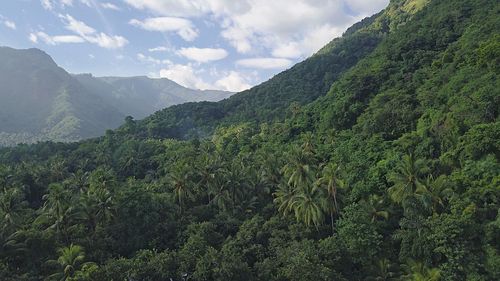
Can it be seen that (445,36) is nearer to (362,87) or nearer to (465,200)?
(362,87)

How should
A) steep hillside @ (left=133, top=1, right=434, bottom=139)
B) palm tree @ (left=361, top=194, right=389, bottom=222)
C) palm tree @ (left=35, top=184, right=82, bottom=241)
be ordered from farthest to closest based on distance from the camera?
steep hillside @ (left=133, top=1, right=434, bottom=139), palm tree @ (left=361, top=194, right=389, bottom=222), palm tree @ (left=35, top=184, right=82, bottom=241)

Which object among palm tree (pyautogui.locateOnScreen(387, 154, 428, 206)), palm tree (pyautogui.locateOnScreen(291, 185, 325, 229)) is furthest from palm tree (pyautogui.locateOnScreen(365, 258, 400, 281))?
palm tree (pyautogui.locateOnScreen(291, 185, 325, 229))

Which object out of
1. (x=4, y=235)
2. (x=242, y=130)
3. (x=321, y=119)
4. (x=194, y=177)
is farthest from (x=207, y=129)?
(x=4, y=235)

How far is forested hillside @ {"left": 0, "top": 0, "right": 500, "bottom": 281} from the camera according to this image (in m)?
43.8

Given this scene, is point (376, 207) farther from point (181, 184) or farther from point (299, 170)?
point (181, 184)

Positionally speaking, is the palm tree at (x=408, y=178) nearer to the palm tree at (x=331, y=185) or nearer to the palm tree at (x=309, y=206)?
the palm tree at (x=331, y=185)

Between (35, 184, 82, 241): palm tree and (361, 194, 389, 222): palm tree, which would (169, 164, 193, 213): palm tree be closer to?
(35, 184, 82, 241): palm tree

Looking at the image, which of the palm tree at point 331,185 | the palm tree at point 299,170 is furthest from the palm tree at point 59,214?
the palm tree at point 331,185

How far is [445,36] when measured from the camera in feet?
301

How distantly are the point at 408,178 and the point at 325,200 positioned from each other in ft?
32.5

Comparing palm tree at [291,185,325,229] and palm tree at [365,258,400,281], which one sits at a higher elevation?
palm tree at [291,185,325,229]

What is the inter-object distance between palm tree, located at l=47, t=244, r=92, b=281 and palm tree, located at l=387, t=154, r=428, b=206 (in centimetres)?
3476

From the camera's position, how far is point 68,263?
41.8 m

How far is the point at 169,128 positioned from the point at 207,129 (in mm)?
12404
